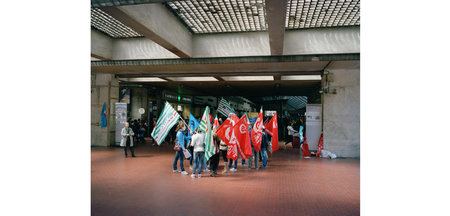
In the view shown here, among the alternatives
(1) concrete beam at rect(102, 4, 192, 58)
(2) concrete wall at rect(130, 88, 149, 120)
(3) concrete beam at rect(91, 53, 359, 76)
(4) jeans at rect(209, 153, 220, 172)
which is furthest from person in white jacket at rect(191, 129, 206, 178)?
(2) concrete wall at rect(130, 88, 149, 120)

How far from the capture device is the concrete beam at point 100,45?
36.9 ft

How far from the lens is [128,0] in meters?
4.84

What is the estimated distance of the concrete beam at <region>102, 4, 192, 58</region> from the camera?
6801 millimetres

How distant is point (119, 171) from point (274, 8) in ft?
24.1

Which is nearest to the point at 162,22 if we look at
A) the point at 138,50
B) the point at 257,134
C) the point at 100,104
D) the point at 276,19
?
the point at 276,19

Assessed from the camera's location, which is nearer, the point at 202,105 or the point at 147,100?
the point at 147,100

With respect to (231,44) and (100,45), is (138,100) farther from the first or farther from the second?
(231,44)

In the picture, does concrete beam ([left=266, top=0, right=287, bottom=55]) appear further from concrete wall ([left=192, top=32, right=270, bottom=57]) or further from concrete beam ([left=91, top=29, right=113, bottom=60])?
concrete beam ([left=91, top=29, right=113, bottom=60])

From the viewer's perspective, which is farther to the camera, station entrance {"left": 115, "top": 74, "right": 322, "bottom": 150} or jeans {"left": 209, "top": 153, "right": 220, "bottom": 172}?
station entrance {"left": 115, "top": 74, "right": 322, "bottom": 150}

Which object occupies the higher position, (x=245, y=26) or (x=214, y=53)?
(x=245, y=26)

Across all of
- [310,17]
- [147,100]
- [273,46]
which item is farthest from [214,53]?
[147,100]

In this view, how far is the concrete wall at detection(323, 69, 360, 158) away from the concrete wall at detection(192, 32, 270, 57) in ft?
14.3

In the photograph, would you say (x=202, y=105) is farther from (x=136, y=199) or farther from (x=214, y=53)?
(x=136, y=199)

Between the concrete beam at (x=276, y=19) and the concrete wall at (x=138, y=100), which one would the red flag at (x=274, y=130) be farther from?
the concrete wall at (x=138, y=100)
